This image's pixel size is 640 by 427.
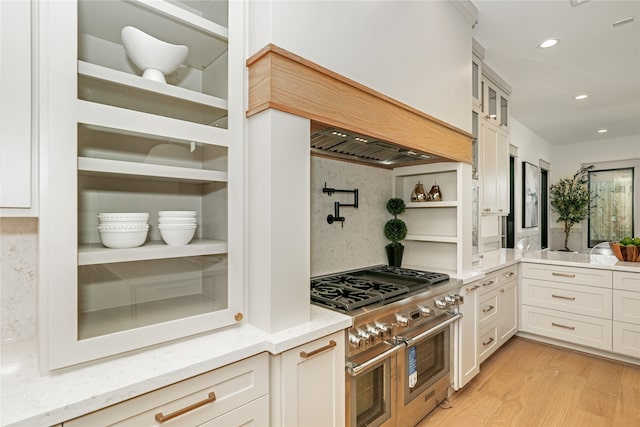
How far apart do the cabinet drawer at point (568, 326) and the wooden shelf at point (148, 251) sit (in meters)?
3.49

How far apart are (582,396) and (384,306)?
201 centimetres

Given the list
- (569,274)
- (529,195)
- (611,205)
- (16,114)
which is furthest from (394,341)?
(611,205)

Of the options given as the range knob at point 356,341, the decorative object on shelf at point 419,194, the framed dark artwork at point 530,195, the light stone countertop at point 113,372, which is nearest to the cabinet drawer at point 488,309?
the decorative object on shelf at point 419,194

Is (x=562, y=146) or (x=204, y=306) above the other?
(x=562, y=146)

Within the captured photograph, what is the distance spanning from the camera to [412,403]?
1907 mm

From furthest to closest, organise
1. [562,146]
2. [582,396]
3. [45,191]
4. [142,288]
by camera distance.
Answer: [562,146] < [582,396] < [142,288] < [45,191]

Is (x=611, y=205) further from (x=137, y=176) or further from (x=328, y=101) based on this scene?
(x=137, y=176)

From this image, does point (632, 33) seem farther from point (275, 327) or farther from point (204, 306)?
point (204, 306)

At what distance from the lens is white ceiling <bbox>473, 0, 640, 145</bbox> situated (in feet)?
8.36

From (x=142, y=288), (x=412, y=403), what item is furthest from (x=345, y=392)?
(x=142, y=288)

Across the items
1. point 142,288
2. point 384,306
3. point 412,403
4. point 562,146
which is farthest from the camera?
point 562,146

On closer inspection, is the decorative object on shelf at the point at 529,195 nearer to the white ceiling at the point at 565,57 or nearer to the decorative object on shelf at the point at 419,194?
the white ceiling at the point at 565,57

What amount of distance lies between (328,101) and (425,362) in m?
1.71

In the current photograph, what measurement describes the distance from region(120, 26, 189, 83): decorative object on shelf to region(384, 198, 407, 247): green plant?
1891 mm
